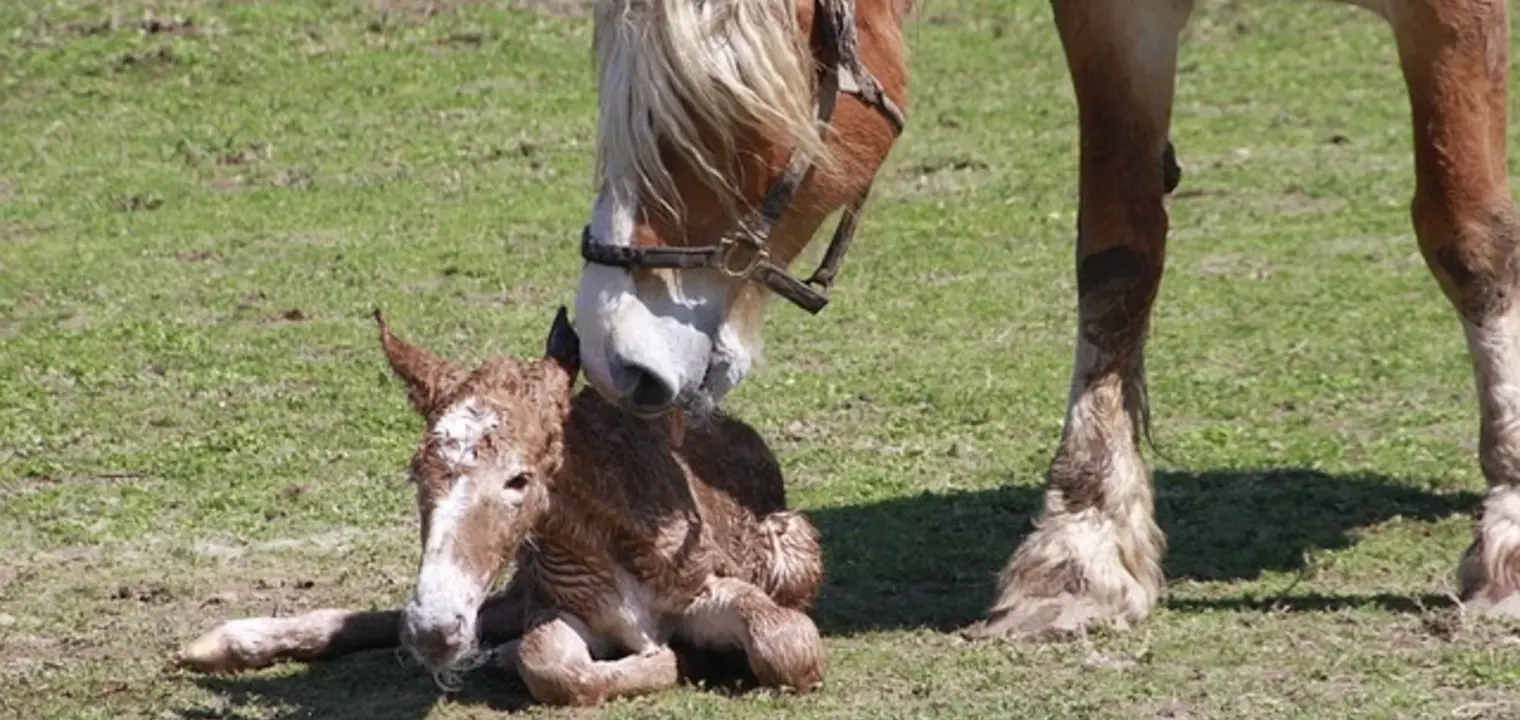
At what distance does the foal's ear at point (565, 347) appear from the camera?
5.09 m

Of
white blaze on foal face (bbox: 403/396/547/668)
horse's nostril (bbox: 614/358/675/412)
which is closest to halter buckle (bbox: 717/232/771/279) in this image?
horse's nostril (bbox: 614/358/675/412)

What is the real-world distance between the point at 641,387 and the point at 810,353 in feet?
12.3

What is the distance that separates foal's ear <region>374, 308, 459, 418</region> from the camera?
4.96 m

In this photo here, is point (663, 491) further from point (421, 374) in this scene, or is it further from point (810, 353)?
point (810, 353)

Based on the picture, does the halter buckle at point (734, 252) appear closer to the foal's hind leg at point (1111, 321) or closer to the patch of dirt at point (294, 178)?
the foal's hind leg at point (1111, 321)

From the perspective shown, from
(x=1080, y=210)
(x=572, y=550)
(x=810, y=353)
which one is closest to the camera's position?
(x=572, y=550)

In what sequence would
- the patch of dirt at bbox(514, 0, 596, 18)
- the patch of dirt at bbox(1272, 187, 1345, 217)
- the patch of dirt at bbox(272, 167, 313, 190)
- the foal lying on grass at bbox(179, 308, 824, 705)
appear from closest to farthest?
the foal lying on grass at bbox(179, 308, 824, 705) < the patch of dirt at bbox(1272, 187, 1345, 217) < the patch of dirt at bbox(272, 167, 313, 190) < the patch of dirt at bbox(514, 0, 596, 18)

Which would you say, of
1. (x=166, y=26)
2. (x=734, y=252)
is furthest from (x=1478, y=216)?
(x=166, y=26)

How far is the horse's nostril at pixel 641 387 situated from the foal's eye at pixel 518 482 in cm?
22

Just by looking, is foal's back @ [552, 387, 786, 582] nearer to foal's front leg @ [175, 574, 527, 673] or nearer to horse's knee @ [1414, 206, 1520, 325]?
foal's front leg @ [175, 574, 527, 673]

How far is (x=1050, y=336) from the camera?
875 centimetres

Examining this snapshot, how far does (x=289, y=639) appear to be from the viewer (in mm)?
5520

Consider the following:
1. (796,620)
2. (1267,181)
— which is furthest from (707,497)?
(1267,181)

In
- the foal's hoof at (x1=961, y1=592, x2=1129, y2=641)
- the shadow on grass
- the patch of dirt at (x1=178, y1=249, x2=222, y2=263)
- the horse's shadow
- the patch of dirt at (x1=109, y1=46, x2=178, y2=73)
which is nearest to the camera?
the horse's shadow
